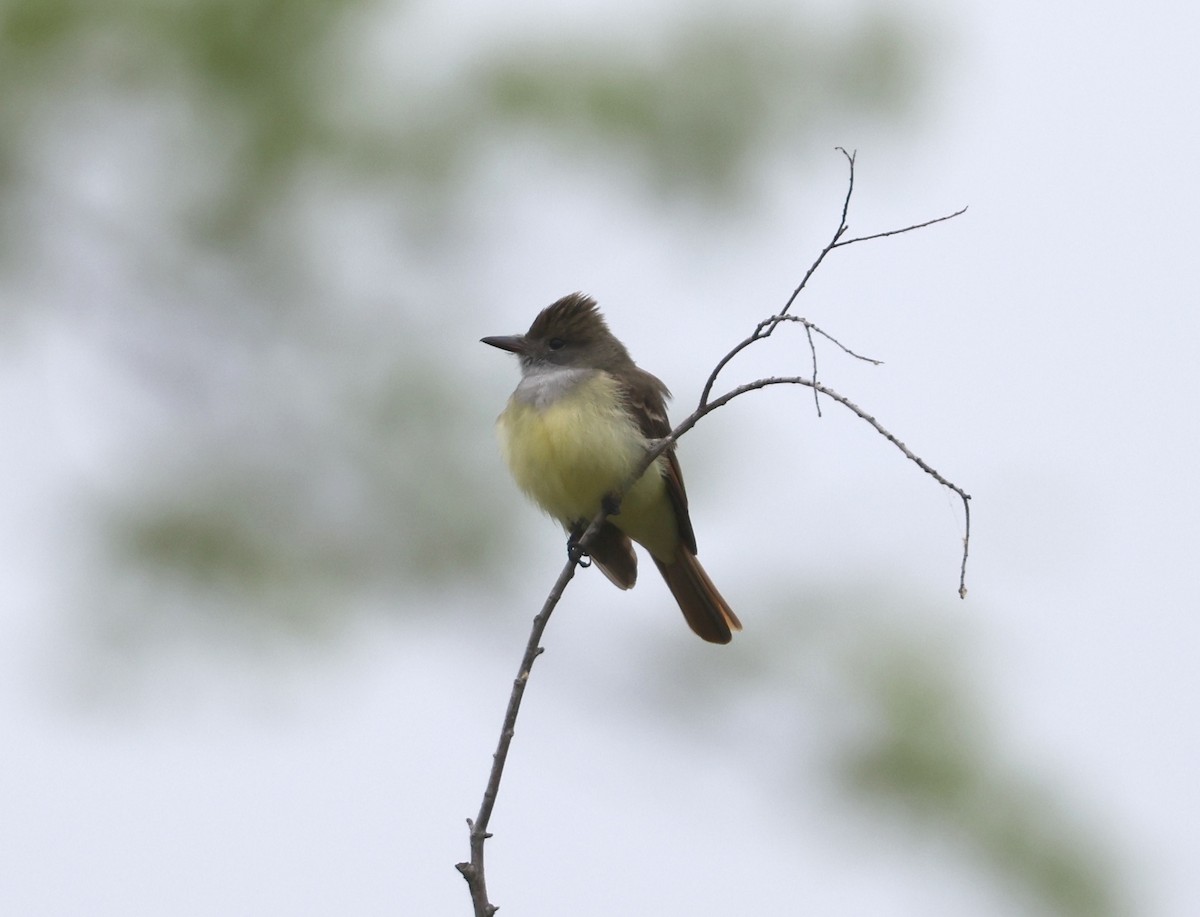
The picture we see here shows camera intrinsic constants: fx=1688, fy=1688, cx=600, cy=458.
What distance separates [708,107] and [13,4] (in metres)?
2.47

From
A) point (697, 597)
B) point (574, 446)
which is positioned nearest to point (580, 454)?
point (574, 446)

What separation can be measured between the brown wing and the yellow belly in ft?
0.12

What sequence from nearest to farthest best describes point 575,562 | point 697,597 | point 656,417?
point 575,562 < point 656,417 < point 697,597

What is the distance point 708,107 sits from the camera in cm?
632

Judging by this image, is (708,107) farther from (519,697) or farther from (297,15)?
(519,697)

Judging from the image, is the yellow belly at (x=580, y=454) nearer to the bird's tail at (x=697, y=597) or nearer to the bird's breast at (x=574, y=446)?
the bird's breast at (x=574, y=446)

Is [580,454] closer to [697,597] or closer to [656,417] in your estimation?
[656,417]

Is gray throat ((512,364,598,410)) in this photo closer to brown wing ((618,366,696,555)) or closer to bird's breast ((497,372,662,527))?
bird's breast ((497,372,662,527))

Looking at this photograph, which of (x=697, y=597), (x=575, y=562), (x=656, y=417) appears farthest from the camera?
(x=697, y=597)

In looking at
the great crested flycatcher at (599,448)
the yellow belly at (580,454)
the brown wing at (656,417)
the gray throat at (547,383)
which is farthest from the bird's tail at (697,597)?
the gray throat at (547,383)

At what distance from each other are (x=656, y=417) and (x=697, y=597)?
0.73 meters

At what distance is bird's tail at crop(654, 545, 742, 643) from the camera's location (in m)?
5.07

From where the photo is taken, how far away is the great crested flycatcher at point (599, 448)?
4.41 m

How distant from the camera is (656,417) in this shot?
4629 millimetres
